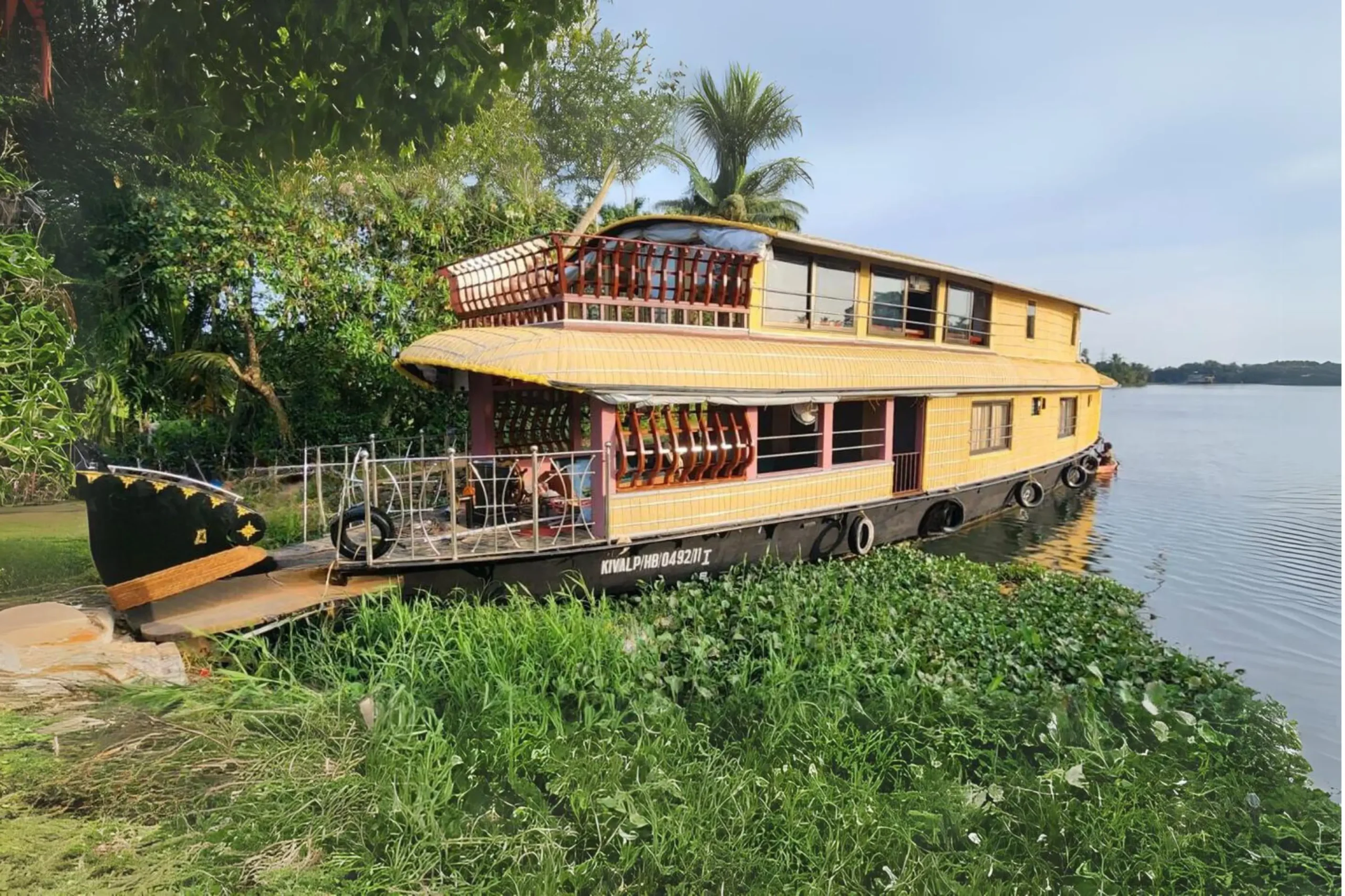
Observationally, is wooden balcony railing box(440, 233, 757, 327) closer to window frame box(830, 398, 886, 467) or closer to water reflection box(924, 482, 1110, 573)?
window frame box(830, 398, 886, 467)

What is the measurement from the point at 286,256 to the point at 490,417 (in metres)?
3.84

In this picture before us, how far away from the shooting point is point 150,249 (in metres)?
6.85

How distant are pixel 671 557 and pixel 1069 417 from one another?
10.5 metres

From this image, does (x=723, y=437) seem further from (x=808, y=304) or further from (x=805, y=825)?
(x=805, y=825)

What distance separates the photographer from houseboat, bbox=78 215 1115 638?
4121 millimetres

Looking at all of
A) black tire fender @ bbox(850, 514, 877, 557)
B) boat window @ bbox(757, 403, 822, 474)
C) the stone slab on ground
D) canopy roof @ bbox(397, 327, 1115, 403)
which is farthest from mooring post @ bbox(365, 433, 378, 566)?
boat window @ bbox(757, 403, 822, 474)

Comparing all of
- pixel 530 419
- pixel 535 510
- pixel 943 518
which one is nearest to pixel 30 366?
pixel 535 510

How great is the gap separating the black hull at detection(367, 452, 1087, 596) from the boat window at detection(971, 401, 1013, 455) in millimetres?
1478

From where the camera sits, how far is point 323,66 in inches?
124

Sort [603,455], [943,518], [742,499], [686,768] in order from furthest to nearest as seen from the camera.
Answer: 1. [943,518]
2. [742,499]
3. [603,455]
4. [686,768]

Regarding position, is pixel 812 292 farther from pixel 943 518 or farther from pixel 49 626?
pixel 49 626

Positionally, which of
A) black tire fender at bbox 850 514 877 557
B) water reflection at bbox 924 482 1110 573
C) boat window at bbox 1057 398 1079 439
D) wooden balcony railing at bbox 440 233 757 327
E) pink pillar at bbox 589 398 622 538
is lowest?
water reflection at bbox 924 482 1110 573

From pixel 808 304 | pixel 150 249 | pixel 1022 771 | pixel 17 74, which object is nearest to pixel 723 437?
pixel 808 304

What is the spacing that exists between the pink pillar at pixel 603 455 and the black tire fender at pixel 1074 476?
36.7 ft
